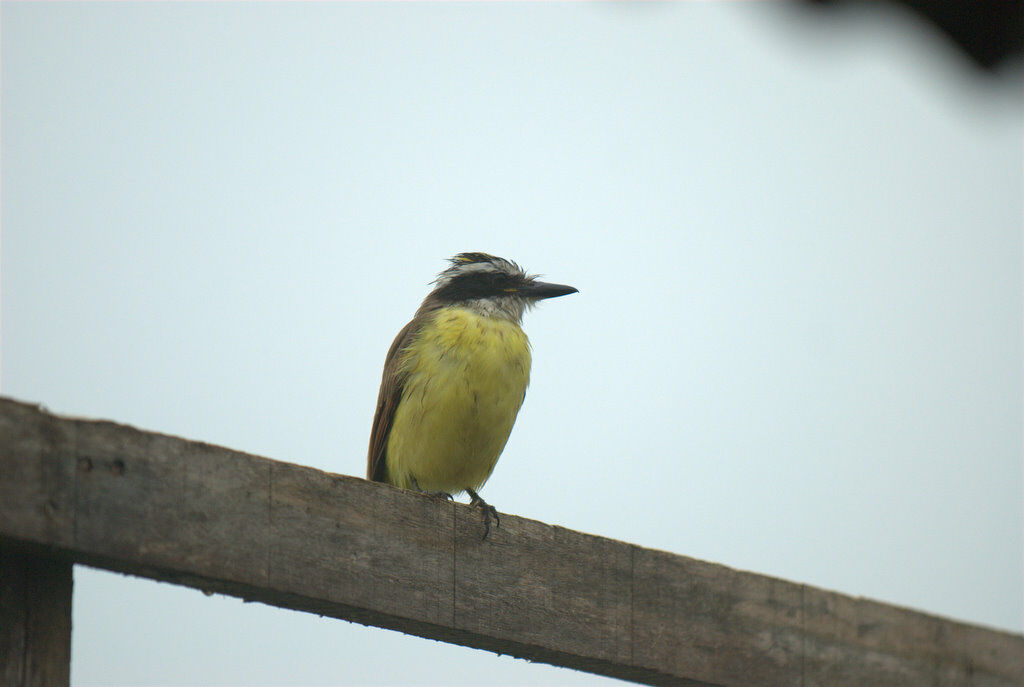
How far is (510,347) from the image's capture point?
5.66m

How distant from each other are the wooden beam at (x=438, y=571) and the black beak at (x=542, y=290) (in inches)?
132

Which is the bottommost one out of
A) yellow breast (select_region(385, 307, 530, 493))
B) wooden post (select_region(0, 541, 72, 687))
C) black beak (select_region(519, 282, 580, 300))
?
wooden post (select_region(0, 541, 72, 687))

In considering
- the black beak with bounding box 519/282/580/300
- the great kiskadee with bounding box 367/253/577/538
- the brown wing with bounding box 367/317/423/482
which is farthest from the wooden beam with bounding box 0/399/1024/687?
the black beak with bounding box 519/282/580/300

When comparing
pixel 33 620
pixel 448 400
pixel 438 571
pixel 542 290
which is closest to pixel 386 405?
pixel 448 400

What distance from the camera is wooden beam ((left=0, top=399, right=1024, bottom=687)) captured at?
85.7 inches

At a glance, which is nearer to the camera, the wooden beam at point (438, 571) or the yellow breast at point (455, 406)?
the wooden beam at point (438, 571)

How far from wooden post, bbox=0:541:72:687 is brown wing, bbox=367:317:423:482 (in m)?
3.40

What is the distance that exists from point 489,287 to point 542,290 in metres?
0.32

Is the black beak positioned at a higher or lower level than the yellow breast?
higher

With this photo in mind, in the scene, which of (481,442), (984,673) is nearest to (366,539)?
(984,673)

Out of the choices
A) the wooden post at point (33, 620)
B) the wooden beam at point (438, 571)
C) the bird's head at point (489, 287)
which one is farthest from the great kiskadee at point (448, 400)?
the wooden post at point (33, 620)

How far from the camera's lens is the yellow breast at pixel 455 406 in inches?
210

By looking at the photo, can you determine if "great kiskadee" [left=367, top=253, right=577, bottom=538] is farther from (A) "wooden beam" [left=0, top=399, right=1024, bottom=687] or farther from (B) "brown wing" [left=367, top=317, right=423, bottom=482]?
(A) "wooden beam" [left=0, top=399, right=1024, bottom=687]

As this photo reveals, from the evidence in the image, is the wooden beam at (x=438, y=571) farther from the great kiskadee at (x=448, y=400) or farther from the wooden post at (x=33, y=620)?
the great kiskadee at (x=448, y=400)
